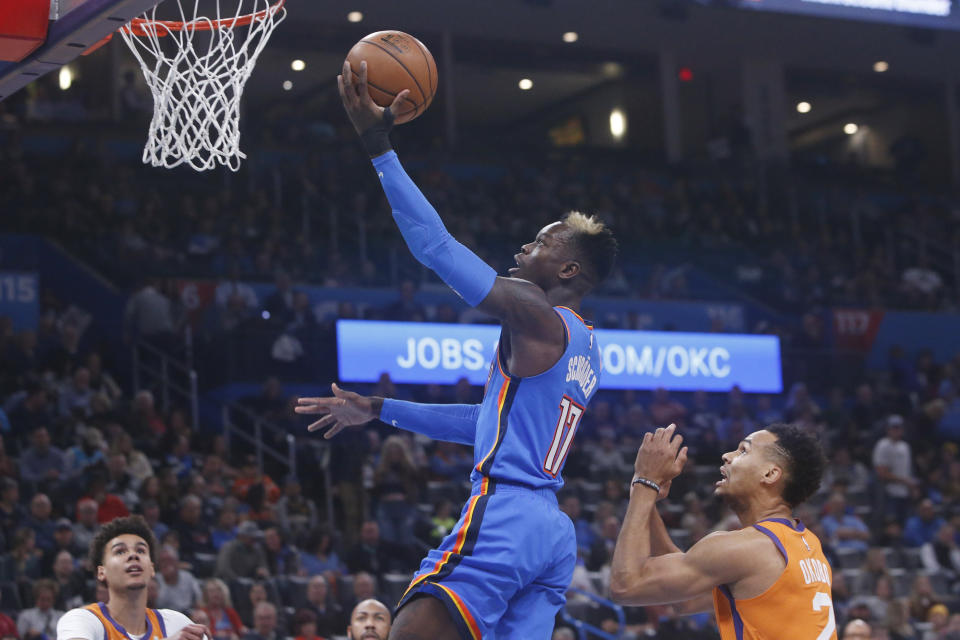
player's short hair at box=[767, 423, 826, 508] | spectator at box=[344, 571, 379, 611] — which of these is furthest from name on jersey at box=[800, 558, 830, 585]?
spectator at box=[344, 571, 379, 611]

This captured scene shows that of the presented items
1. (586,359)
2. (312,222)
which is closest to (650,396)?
(312,222)

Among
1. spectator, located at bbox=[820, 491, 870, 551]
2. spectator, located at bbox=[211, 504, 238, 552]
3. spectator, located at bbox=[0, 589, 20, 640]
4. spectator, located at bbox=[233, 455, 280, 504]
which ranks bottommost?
spectator, located at bbox=[820, 491, 870, 551]

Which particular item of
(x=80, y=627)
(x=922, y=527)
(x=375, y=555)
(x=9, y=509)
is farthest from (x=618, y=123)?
(x=80, y=627)

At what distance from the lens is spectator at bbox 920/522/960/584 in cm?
1290

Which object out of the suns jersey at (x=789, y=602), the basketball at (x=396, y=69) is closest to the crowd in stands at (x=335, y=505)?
the basketball at (x=396, y=69)

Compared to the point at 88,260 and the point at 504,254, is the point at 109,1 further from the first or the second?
the point at 504,254

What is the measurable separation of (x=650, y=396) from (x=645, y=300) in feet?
4.56

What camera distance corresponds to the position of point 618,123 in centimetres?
2300

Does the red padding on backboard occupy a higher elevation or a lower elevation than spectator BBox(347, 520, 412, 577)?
higher

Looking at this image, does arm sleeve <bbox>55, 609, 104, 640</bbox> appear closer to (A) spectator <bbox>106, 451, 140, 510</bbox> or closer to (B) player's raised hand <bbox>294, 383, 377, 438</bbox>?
(B) player's raised hand <bbox>294, 383, 377, 438</bbox>

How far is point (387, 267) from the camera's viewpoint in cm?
1600

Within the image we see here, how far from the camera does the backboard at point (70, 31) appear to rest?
434cm

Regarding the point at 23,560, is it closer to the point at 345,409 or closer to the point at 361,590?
the point at 361,590

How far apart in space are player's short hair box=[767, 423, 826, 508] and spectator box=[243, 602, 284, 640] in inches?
227
